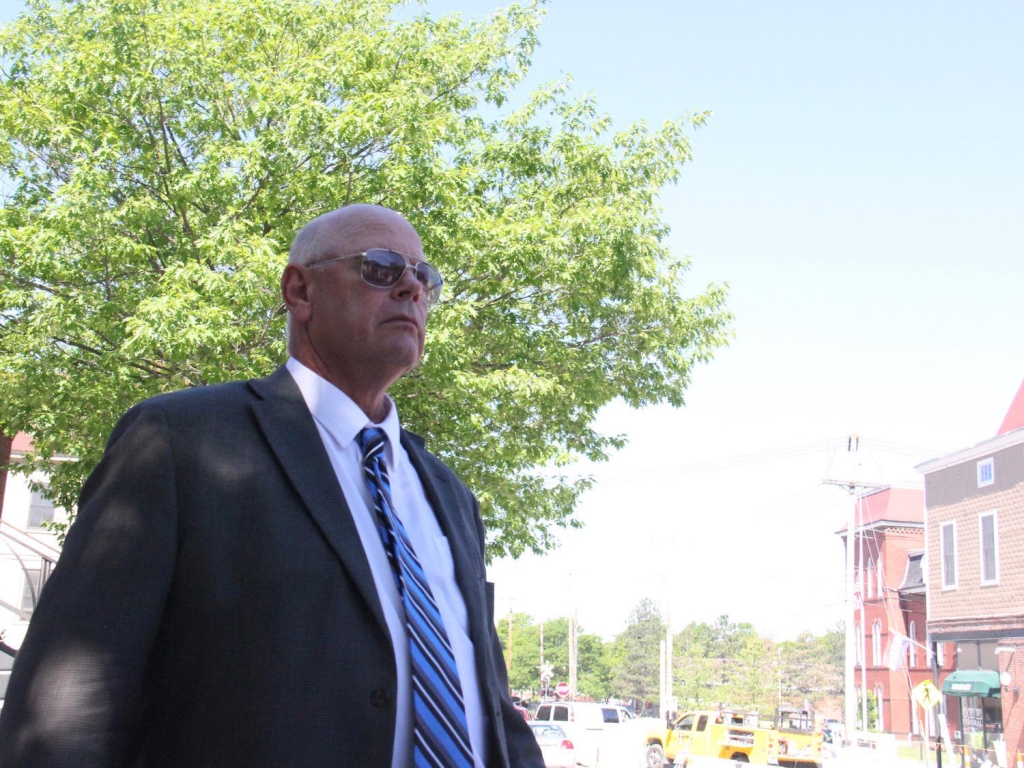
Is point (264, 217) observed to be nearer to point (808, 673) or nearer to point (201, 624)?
point (201, 624)

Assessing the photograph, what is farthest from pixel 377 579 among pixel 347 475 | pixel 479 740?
pixel 479 740

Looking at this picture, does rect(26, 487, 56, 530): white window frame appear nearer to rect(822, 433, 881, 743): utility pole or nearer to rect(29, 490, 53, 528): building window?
rect(29, 490, 53, 528): building window

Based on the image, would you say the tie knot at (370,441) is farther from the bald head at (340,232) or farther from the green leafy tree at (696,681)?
the green leafy tree at (696,681)

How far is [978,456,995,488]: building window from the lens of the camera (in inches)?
1442

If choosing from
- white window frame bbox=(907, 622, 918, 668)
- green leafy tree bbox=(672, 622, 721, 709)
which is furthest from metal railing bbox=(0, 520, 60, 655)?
green leafy tree bbox=(672, 622, 721, 709)

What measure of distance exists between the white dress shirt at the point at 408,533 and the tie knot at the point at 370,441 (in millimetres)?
12

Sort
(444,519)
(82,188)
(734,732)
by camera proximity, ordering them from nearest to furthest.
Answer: (444,519) → (82,188) → (734,732)

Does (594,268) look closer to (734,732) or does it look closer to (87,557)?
(87,557)

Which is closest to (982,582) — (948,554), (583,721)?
(948,554)

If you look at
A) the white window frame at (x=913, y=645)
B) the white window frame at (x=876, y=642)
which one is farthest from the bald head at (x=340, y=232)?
the white window frame at (x=876, y=642)

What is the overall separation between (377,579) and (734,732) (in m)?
29.0

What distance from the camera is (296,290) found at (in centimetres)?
241

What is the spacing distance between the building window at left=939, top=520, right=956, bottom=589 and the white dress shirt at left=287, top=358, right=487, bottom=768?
130 feet

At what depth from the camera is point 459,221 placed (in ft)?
39.7
